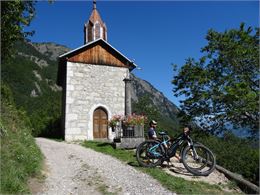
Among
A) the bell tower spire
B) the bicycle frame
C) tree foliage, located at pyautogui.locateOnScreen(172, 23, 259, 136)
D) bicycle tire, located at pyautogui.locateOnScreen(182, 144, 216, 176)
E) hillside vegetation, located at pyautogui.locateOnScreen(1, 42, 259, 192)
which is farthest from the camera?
hillside vegetation, located at pyautogui.locateOnScreen(1, 42, 259, 192)

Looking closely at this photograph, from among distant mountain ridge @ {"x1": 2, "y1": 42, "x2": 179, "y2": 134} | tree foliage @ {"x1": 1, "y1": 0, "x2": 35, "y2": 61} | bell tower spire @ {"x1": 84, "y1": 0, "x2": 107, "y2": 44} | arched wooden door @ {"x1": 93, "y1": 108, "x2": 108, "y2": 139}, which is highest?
distant mountain ridge @ {"x1": 2, "y1": 42, "x2": 179, "y2": 134}

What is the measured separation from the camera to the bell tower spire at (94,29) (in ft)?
68.8

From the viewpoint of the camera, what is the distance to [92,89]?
706 inches

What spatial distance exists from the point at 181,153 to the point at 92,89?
11.3 metres

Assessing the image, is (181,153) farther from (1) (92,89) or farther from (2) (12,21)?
(1) (92,89)

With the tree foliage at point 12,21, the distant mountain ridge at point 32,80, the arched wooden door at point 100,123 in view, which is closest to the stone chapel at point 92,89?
the arched wooden door at point 100,123

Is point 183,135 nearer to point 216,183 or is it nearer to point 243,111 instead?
point 216,183

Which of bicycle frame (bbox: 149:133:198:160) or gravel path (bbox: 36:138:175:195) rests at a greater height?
bicycle frame (bbox: 149:133:198:160)

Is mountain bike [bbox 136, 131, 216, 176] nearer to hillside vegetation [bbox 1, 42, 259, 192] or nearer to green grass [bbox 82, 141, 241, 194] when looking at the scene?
green grass [bbox 82, 141, 241, 194]

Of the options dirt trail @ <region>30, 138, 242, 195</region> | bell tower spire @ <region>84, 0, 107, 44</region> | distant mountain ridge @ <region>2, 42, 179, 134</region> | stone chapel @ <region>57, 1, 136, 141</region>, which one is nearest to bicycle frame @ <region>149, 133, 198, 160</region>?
dirt trail @ <region>30, 138, 242, 195</region>

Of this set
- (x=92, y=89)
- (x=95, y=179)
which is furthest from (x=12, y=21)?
(x=92, y=89)

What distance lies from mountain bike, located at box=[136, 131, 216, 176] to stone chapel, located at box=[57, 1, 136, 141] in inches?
356

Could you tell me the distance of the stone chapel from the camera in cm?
1720

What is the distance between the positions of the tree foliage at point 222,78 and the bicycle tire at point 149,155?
6678 mm
